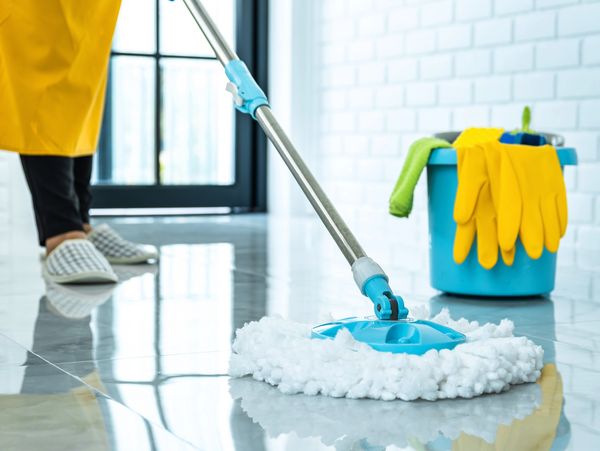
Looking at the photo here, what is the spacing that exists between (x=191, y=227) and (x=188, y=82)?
3.33 ft

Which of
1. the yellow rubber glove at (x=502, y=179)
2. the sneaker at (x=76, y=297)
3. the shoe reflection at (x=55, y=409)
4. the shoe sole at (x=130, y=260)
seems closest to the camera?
the shoe reflection at (x=55, y=409)

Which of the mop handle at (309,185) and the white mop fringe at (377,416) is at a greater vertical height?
the mop handle at (309,185)

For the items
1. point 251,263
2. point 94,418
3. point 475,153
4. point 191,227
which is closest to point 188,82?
point 191,227

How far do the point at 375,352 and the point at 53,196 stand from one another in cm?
121

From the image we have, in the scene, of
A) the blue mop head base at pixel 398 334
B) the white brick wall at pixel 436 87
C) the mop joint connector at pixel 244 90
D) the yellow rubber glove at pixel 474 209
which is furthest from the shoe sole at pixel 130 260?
the blue mop head base at pixel 398 334

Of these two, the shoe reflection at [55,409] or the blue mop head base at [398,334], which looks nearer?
the shoe reflection at [55,409]

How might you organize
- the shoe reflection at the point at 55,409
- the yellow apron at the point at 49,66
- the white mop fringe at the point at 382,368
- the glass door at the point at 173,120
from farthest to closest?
1. the glass door at the point at 173,120
2. the yellow apron at the point at 49,66
3. the white mop fringe at the point at 382,368
4. the shoe reflection at the point at 55,409

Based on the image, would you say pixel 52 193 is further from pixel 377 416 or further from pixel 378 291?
pixel 377 416

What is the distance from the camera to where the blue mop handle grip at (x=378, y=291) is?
3.69 ft

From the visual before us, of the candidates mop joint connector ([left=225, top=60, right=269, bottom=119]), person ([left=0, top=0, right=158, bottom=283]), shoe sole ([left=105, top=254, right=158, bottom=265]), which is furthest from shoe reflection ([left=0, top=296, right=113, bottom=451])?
shoe sole ([left=105, top=254, right=158, bottom=265])

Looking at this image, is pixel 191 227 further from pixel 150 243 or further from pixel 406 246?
pixel 406 246

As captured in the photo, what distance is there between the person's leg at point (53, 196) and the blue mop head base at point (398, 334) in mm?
1061

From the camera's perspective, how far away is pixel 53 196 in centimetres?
205

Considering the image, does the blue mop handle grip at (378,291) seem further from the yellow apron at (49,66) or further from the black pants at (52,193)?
the black pants at (52,193)
